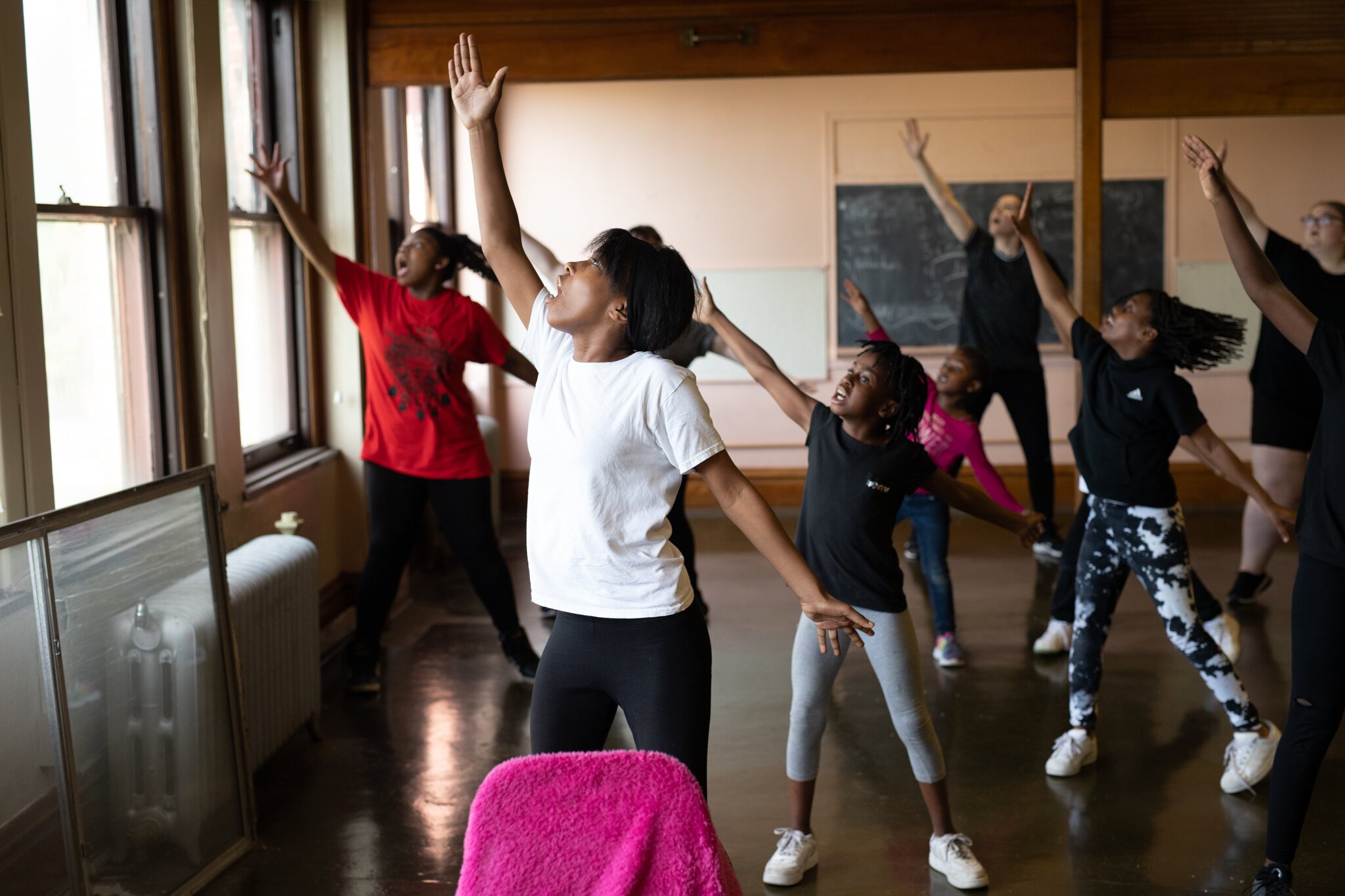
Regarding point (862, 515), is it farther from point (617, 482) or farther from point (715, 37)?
point (715, 37)

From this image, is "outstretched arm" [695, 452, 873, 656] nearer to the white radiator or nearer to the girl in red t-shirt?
the white radiator

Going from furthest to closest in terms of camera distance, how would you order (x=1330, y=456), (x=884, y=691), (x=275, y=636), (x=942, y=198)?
(x=942, y=198) < (x=275, y=636) < (x=884, y=691) < (x=1330, y=456)

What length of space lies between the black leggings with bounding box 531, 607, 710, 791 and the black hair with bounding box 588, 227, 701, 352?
0.46 metres

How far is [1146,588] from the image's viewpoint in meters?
3.49

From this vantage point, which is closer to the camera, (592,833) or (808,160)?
(592,833)

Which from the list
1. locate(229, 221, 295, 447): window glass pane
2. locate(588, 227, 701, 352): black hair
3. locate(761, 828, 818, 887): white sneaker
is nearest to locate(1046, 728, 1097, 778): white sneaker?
locate(761, 828, 818, 887): white sneaker

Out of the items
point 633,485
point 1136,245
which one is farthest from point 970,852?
point 1136,245

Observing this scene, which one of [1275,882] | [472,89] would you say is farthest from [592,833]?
[1275,882]

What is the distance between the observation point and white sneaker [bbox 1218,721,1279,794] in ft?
11.3

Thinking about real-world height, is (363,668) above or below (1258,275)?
below

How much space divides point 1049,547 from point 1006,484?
1.49m

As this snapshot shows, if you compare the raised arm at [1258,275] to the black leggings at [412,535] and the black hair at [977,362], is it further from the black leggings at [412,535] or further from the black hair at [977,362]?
the black leggings at [412,535]

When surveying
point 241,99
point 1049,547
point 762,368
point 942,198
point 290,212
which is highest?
point 241,99

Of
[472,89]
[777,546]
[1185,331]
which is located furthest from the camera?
[1185,331]
